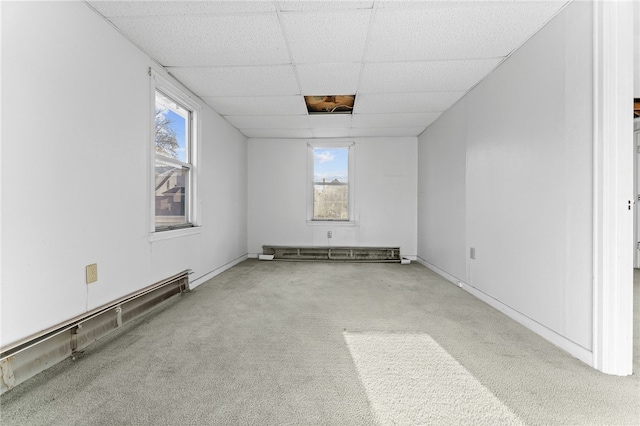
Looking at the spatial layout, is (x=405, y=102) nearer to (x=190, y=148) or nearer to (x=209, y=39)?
(x=209, y=39)

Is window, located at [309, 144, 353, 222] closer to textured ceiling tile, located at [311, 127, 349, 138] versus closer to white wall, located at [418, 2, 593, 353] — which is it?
textured ceiling tile, located at [311, 127, 349, 138]

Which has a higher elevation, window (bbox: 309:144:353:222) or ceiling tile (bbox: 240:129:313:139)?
ceiling tile (bbox: 240:129:313:139)

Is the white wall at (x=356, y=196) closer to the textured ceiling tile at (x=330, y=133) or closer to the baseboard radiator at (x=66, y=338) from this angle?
the textured ceiling tile at (x=330, y=133)

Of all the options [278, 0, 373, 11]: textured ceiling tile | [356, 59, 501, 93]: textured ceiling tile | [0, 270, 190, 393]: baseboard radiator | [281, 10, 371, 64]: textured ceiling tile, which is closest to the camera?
[0, 270, 190, 393]: baseboard radiator

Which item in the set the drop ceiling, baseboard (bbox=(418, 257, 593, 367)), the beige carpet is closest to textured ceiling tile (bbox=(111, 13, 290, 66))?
the drop ceiling

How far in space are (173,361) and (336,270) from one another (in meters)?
2.81

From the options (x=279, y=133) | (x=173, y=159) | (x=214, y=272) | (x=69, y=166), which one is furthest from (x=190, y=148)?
(x=279, y=133)

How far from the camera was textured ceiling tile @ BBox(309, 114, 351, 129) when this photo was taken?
3936 mm

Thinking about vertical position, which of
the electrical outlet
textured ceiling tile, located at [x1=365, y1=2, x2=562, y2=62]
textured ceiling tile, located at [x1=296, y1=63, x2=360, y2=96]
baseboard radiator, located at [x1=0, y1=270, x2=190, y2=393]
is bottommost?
baseboard radiator, located at [x1=0, y1=270, x2=190, y2=393]

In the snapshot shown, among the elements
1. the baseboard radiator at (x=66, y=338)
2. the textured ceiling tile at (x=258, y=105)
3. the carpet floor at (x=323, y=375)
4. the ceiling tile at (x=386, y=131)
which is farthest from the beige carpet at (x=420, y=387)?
the ceiling tile at (x=386, y=131)

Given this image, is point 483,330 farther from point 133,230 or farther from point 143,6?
point 143,6

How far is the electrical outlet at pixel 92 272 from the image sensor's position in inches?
70.3

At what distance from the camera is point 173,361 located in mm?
1598

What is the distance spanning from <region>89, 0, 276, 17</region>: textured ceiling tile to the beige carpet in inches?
97.0
